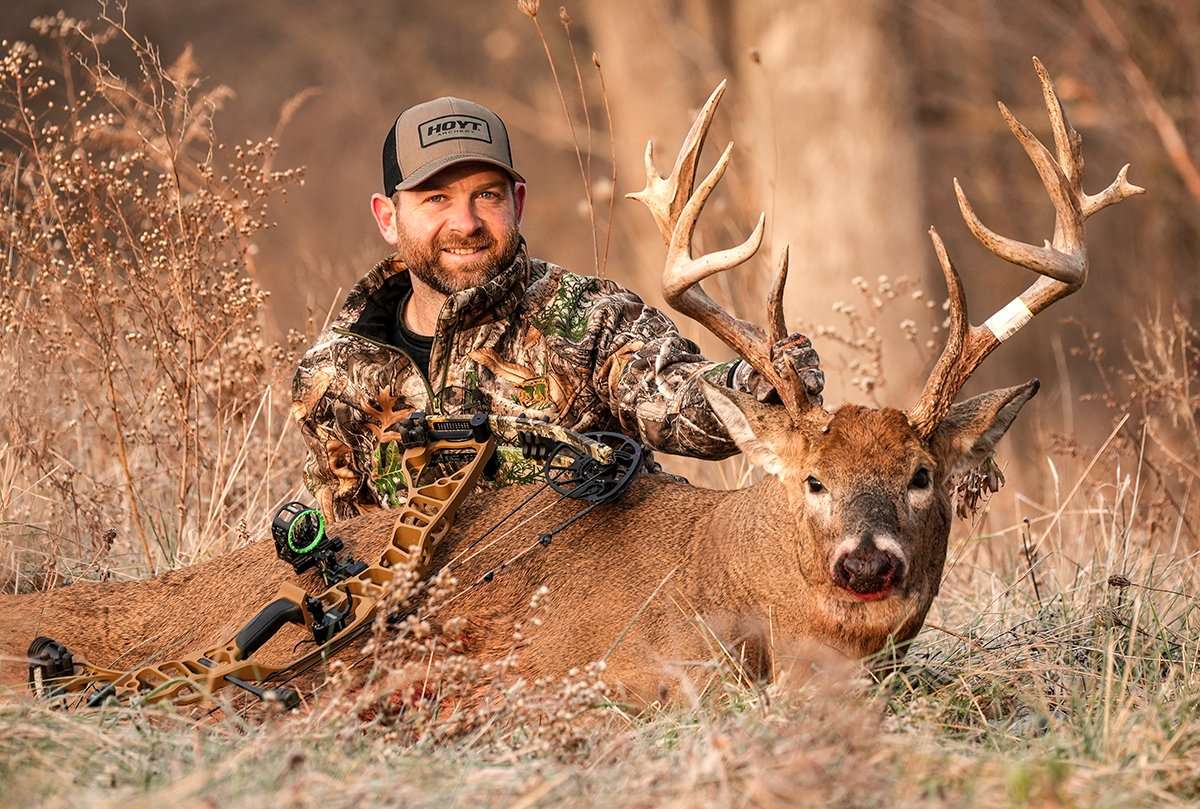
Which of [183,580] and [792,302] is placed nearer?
[183,580]

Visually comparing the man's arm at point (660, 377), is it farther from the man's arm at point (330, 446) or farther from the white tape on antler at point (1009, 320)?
the man's arm at point (330, 446)

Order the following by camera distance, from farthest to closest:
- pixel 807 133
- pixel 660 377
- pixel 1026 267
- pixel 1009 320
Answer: pixel 807 133 < pixel 660 377 < pixel 1009 320 < pixel 1026 267

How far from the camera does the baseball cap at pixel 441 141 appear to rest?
5281 millimetres

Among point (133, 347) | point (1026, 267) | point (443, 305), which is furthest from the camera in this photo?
point (133, 347)

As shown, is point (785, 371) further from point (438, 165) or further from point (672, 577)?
point (438, 165)

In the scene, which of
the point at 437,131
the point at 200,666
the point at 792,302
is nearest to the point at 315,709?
the point at 200,666

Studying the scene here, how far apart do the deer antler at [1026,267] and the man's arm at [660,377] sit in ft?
1.37

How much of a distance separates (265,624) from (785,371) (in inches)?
62.6

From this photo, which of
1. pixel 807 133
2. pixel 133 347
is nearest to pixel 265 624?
pixel 133 347

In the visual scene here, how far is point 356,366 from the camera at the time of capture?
5426 mm

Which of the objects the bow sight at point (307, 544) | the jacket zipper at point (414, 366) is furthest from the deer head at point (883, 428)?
the bow sight at point (307, 544)

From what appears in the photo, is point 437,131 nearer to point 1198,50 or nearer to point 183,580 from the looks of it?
point 183,580

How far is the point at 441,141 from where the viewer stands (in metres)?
5.30

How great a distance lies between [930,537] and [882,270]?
8.54 metres
